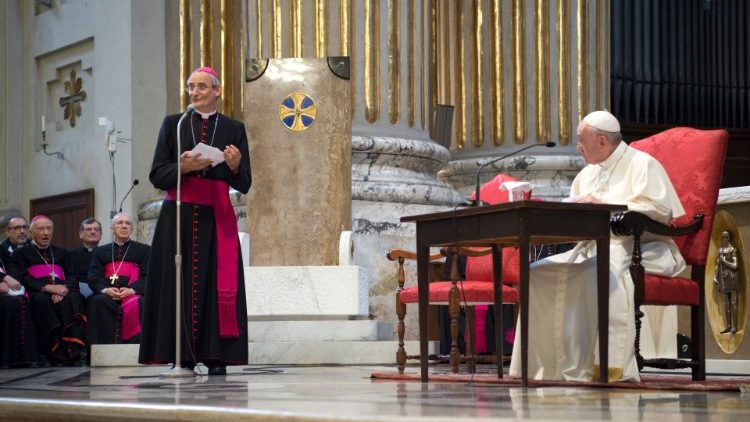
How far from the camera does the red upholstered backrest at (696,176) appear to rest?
230 inches

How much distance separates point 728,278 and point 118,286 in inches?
192

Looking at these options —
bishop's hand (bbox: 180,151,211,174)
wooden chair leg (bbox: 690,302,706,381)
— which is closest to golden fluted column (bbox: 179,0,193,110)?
bishop's hand (bbox: 180,151,211,174)

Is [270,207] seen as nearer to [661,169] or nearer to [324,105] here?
[324,105]

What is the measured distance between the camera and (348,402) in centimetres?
399

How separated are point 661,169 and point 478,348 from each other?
3.32 m

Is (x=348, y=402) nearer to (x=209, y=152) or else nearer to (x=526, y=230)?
(x=526, y=230)

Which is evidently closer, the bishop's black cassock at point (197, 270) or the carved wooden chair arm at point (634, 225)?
the carved wooden chair arm at point (634, 225)

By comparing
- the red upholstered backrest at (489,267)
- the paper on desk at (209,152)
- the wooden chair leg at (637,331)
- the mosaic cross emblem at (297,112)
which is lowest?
the wooden chair leg at (637,331)

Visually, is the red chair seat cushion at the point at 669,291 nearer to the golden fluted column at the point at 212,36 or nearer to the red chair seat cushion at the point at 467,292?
the red chair seat cushion at the point at 467,292

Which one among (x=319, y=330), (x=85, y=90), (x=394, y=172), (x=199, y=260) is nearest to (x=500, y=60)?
(x=394, y=172)

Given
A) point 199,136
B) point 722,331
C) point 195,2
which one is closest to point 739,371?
point 722,331

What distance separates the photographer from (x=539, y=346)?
566cm

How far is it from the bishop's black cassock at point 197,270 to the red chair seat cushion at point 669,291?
2.13 m

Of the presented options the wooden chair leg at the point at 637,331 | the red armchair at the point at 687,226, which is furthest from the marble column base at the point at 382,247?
the wooden chair leg at the point at 637,331
